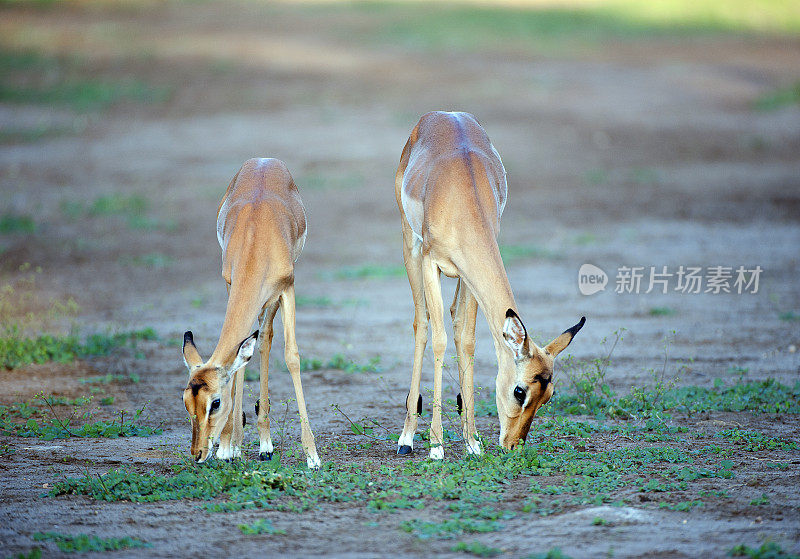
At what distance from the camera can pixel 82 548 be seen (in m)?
5.23

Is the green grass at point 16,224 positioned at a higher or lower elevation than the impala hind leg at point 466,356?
higher

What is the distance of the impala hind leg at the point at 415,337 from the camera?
23.4 ft

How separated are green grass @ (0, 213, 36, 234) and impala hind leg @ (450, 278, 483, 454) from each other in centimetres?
901

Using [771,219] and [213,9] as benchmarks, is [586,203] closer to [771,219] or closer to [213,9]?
[771,219]

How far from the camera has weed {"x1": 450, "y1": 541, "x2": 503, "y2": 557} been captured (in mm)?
5129

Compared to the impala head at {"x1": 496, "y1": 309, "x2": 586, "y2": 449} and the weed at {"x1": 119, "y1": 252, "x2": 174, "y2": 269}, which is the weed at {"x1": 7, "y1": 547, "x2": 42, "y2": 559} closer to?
the impala head at {"x1": 496, "y1": 309, "x2": 586, "y2": 449}

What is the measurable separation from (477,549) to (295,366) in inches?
92.0

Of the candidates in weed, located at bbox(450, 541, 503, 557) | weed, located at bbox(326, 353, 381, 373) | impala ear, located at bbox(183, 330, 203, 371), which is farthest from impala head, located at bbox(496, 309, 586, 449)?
weed, located at bbox(326, 353, 381, 373)

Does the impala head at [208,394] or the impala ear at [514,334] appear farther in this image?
the impala ear at [514,334]

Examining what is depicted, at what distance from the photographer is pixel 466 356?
7266 millimetres

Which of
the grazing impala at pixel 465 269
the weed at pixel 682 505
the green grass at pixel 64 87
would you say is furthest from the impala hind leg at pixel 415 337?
the green grass at pixel 64 87

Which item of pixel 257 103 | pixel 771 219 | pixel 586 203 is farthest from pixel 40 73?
pixel 771 219

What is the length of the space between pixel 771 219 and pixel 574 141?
6267 mm

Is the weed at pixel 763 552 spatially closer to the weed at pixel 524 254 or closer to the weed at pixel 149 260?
the weed at pixel 524 254
